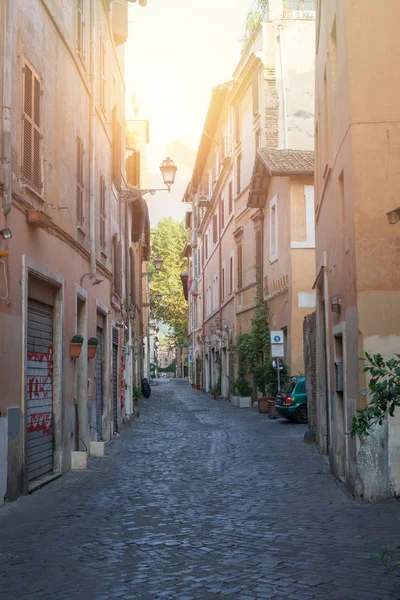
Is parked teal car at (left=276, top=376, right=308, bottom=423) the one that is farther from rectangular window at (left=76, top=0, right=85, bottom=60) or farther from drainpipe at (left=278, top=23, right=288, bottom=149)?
rectangular window at (left=76, top=0, right=85, bottom=60)

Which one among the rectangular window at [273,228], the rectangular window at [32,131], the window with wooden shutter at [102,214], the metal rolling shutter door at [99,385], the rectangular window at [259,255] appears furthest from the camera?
the rectangular window at [259,255]

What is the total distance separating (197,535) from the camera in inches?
285

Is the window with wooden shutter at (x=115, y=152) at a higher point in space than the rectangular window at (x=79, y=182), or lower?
higher

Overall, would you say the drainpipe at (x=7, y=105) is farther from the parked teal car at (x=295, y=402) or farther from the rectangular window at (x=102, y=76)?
the parked teal car at (x=295, y=402)

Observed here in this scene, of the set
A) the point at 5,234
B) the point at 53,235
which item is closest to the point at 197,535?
the point at 5,234

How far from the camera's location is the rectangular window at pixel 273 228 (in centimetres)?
2689

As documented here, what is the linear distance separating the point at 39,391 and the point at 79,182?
14.7ft

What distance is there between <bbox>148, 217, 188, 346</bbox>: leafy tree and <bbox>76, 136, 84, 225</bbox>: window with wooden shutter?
51.1m

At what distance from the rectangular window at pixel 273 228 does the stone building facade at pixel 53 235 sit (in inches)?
371

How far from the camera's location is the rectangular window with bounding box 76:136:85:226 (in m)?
13.8

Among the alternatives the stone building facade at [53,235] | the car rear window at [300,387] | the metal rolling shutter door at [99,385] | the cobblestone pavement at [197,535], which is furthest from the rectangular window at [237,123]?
the cobblestone pavement at [197,535]

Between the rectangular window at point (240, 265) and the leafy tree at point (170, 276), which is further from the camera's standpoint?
the leafy tree at point (170, 276)

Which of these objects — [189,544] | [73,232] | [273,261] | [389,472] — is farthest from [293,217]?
[189,544]

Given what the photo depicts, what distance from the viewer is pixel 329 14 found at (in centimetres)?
1173
